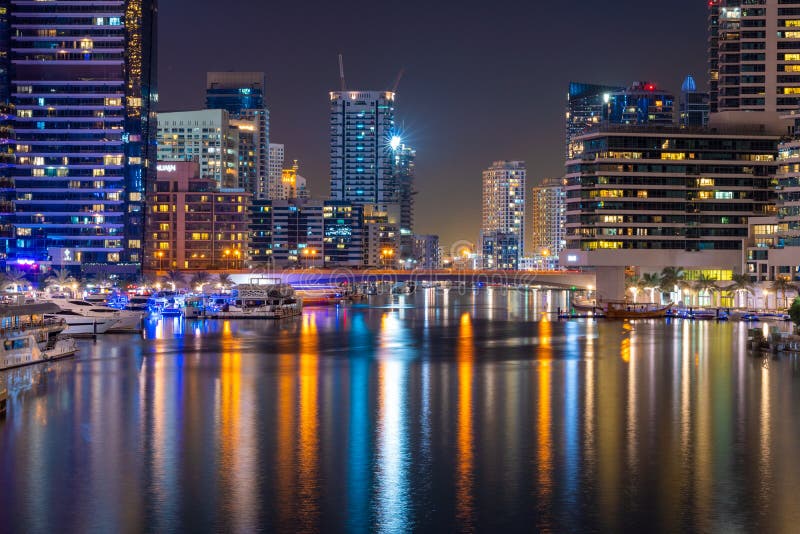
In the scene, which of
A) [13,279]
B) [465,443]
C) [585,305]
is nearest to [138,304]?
[13,279]

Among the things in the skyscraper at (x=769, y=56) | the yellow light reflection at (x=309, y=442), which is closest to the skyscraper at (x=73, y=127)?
the skyscraper at (x=769, y=56)

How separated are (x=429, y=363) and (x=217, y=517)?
1724 inches

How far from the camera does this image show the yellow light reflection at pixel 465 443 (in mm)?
34406

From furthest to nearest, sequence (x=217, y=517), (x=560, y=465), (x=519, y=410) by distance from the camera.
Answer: (x=519, y=410), (x=560, y=465), (x=217, y=517)

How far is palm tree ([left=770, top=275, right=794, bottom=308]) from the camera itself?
119 m

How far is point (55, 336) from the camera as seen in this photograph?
78.1 m

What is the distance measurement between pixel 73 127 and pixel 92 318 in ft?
322

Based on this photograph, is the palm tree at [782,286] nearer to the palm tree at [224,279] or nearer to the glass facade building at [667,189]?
the glass facade building at [667,189]

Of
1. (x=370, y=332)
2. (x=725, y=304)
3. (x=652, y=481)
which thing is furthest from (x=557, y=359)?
(x=725, y=304)

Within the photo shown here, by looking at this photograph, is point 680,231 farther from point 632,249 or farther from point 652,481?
point 652,481

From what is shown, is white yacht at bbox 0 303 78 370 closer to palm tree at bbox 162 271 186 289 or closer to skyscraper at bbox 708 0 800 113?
palm tree at bbox 162 271 186 289

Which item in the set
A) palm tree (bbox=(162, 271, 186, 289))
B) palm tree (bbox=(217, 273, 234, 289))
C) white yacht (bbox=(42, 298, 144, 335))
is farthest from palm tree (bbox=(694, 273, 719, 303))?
palm tree (bbox=(162, 271, 186, 289))

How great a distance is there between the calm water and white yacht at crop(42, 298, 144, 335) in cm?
1660

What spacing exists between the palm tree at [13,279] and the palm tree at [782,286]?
91.0 m
